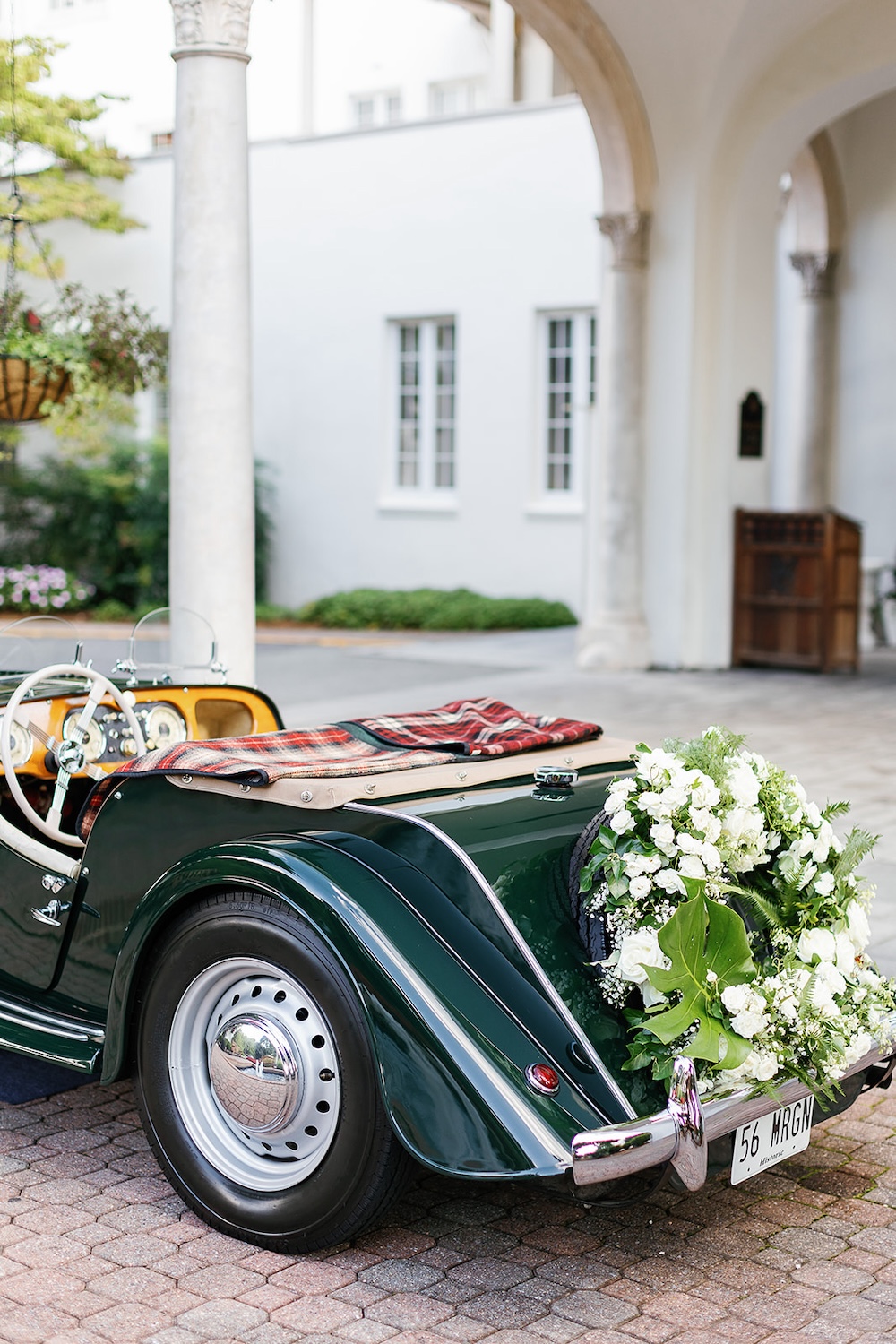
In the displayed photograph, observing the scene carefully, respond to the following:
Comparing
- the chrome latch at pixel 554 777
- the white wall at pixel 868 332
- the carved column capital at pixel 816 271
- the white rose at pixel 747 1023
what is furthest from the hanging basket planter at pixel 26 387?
the white wall at pixel 868 332

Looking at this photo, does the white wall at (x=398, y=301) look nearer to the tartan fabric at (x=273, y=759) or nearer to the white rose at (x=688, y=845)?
the tartan fabric at (x=273, y=759)

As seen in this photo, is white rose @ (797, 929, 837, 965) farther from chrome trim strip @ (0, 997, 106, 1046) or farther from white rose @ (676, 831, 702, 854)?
chrome trim strip @ (0, 997, 106, 1046)

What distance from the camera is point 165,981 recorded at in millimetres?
3156

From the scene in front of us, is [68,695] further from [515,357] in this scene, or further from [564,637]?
[515,357]

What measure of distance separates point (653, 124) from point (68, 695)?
382 inches

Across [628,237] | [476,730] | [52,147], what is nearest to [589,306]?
[628,237]

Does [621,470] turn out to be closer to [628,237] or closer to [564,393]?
[628,237]

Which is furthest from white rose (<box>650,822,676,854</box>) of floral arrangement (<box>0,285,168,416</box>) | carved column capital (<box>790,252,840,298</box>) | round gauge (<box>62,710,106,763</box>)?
carved column capital (<box>790,252,840,298</box>)

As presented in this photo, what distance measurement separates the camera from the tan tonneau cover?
3.23 meters

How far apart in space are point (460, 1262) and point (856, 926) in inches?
40.9

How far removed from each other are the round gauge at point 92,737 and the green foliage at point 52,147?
510 cm

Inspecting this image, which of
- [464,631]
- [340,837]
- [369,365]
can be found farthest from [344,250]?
[340,837]

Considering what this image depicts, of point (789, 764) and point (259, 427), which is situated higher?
point (259, 427)

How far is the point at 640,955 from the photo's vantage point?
2965 millimetres
